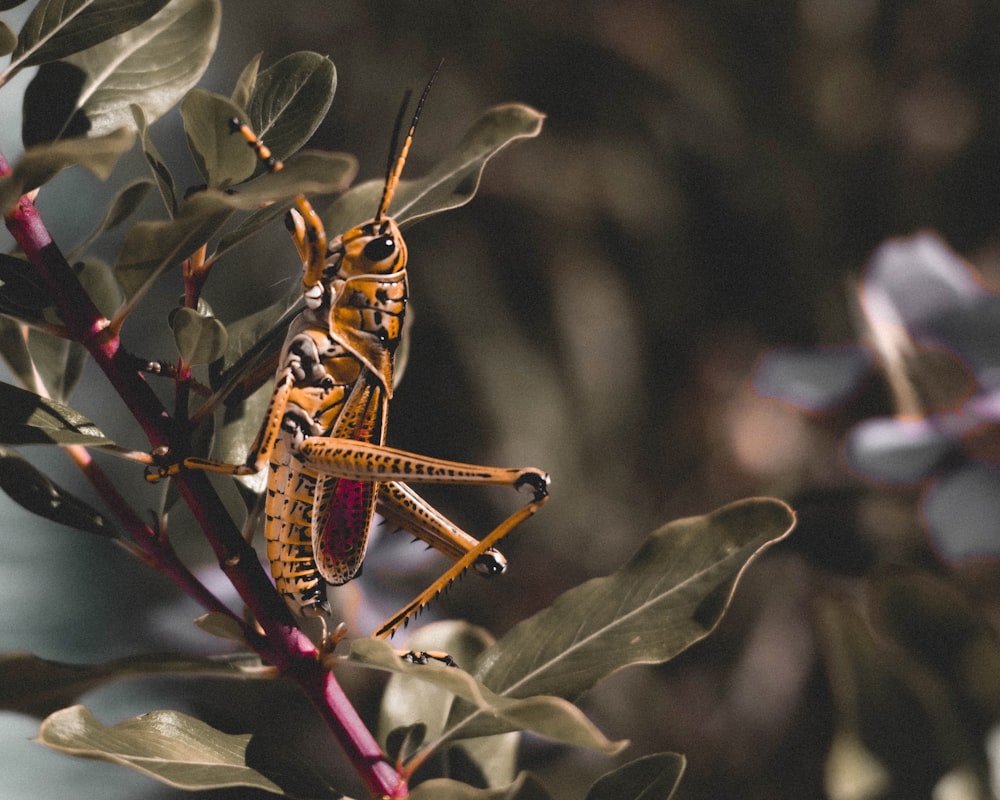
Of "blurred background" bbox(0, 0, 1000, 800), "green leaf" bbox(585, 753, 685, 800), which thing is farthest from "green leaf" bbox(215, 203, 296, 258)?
"blurred background" bbox(0, 0, 1000, 800)

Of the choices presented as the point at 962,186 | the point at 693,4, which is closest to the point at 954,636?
the point at 962,186

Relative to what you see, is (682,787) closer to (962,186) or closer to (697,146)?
(962,186)

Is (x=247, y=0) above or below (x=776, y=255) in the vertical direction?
above

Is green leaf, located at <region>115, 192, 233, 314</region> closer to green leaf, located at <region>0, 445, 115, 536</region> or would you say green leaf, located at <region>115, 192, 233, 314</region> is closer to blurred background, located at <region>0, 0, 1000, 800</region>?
green leaf, located at <region>0, 445, 115, 536</region>

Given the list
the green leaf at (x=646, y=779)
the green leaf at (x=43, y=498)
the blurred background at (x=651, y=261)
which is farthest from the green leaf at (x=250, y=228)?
the blurred background at (x=651, y=261)

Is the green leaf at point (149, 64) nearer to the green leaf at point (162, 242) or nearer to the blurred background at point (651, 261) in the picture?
the green leaf at point (162, 242)
